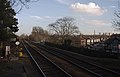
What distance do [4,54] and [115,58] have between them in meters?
14.0

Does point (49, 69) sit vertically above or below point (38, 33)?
below

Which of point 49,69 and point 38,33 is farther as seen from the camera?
point 38,33

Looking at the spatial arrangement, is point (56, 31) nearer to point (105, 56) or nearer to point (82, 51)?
point (82, 51)

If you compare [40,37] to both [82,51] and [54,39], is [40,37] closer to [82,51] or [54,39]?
[54,39]

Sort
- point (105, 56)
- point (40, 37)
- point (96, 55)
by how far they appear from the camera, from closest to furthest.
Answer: point (105, 56)
point (96, 55)
point (40, 37)

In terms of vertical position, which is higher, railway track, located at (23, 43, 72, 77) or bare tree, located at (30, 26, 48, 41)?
bare tree, located at (30, 26, 48, 41)

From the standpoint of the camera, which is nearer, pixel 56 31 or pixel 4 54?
pixel 4 54

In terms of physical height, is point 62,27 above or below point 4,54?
above

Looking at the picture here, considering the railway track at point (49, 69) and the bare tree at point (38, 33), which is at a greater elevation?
the bare tree at point (38, 33)

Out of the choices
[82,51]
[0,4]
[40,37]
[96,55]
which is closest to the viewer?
[0,4]

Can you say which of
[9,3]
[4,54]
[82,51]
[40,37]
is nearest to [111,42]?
[82,51]

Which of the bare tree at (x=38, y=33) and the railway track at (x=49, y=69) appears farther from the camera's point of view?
the bare tree at (x=38, y=33)

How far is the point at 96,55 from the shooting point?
40.0m

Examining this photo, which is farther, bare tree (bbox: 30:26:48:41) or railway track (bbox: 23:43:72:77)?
bare tree (bbox: 30:26:48:41)
